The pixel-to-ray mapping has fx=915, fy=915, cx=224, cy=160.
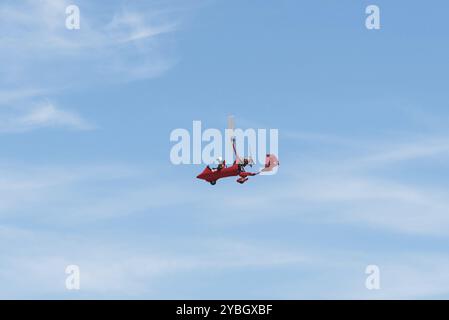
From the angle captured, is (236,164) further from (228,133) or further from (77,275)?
(77,275)

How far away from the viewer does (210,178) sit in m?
158

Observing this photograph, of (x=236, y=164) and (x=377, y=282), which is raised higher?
(x=236, y=164)
